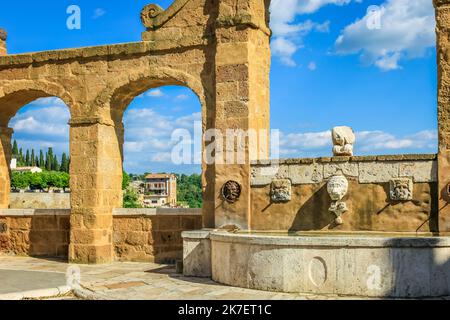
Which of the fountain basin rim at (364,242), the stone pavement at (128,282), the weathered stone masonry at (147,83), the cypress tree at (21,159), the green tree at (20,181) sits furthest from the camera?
the cypress tree at (21,159)

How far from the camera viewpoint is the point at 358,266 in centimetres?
656

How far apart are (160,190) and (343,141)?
7587 cm

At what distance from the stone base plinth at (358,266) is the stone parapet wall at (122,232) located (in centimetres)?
340

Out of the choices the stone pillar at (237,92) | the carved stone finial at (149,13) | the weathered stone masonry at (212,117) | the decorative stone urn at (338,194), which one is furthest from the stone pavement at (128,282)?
the carved stone finial at (149,13)

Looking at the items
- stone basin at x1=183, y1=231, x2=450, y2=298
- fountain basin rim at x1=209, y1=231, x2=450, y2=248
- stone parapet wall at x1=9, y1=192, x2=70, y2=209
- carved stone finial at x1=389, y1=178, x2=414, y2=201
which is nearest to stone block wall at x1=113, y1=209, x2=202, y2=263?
stone basin at x1=183, y1=231, x2=450, y2=298

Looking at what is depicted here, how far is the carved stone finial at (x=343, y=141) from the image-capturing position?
27.7 feet

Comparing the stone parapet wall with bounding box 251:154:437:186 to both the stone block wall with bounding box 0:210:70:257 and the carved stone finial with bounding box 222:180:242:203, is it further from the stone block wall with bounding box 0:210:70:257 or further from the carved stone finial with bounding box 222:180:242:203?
the stone block wall with bounding box 0:210:70:257

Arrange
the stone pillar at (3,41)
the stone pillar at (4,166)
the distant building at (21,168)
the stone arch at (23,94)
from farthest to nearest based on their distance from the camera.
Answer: the distant building at (21,168)
the stone pillar at (4,166)
the stone pillar at (3,41)
the stone arch at (23,94)

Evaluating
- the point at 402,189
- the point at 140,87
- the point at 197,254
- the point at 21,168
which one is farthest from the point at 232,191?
the point at 21,168

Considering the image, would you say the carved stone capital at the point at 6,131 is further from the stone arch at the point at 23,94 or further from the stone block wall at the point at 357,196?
the stone block wall at the point at 357,196

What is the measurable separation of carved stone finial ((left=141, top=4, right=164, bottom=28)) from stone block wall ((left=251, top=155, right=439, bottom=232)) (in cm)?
349

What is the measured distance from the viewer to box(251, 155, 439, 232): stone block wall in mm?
7897

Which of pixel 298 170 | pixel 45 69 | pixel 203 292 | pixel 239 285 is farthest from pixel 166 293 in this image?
pixel 45 69
